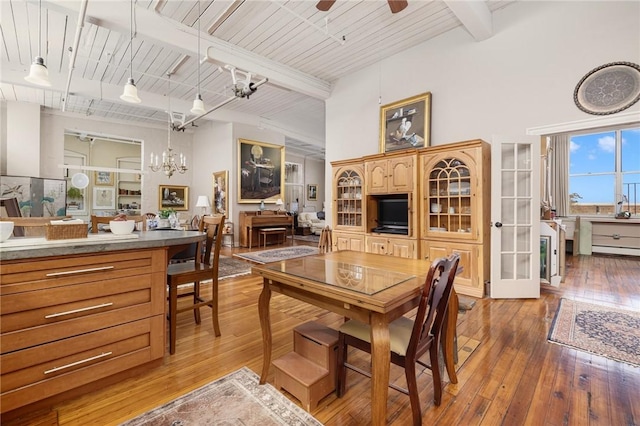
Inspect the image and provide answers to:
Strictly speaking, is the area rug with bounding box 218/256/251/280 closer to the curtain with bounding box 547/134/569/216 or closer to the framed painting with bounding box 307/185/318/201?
the framed painting with bounding box 307/185/318/201

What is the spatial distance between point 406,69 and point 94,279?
5220 mm

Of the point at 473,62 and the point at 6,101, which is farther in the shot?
the point at 6,101

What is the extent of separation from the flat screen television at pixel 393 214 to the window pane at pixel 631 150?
6.35m

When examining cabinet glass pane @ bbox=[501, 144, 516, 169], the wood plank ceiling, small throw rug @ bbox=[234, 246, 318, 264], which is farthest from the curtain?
small throw rug @ bbox=[234, 246, 318, 264]

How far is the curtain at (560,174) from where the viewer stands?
716 cm

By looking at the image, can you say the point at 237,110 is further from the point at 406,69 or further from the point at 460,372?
the point at 460,372

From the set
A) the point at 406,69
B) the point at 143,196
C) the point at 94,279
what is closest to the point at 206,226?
the point at 94,279

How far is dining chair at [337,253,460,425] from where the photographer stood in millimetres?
1338

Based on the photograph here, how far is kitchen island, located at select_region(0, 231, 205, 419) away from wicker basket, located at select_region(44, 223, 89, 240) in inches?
2.5

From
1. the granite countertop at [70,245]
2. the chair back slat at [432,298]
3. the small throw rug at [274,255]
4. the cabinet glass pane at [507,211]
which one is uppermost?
the cabinet glass pane at [507,211]

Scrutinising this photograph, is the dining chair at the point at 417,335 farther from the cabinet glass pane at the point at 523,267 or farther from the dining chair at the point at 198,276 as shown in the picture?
the cabinet glass pane at the point at 523,267

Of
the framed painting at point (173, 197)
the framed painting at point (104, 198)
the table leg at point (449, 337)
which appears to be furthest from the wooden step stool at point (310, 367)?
the framed painting at point (104, 198)

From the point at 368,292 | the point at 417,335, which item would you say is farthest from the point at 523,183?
the point at 368,292

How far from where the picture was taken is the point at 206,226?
2.96 m
